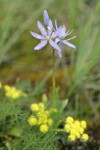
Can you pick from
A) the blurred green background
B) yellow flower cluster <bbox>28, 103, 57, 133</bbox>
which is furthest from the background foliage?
yellow flower cluster <bbox>28, 103, 57, 133</bbox>

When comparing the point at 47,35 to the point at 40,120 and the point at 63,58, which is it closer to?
the point at 40,120

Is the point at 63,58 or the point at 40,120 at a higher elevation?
the point at 63,58

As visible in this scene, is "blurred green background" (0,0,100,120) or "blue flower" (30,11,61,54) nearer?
"blue flower" (30,11,61,54)

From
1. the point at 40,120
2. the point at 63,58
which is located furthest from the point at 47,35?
the point at 63,58

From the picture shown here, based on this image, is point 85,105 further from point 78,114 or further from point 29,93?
point 29,93

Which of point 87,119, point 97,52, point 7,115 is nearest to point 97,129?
point 87,119

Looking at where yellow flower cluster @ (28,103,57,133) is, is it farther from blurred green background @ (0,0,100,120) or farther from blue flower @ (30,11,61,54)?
blurred green background @ (0,0,100,120)

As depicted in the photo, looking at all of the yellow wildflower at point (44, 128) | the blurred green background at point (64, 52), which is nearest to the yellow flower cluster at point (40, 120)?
the yellow wildflower at point (44, 128)

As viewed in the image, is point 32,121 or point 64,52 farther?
point 64,52

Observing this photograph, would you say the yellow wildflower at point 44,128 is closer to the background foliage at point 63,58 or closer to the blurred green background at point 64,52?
the background foliage at point 63,58
